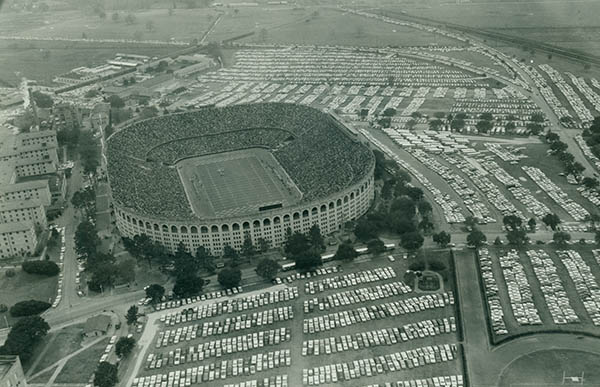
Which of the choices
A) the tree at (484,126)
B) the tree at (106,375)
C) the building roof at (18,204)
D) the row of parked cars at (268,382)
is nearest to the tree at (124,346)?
the tree at (106,375)

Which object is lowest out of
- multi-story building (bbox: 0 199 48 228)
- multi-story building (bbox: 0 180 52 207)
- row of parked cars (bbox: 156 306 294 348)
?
row of parked cars (bbox: 156 306 294 348)

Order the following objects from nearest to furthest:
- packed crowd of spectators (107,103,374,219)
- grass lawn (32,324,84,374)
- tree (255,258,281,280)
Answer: grass lawn (32,324,84,374)
tree (255,258,281,280)
packed crowd of spectators (107,103,374,219)

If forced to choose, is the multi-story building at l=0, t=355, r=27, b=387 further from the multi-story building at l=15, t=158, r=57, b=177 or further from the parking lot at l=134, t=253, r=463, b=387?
the multi-story building at l=15, t=158, r=57, b=177

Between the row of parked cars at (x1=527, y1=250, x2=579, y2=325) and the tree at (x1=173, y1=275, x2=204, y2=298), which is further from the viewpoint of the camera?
the tree at (x1=173, y1=275, x2=204, y2=298)

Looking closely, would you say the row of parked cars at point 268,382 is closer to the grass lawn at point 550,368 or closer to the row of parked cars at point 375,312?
the row of parked cars at point 375,312

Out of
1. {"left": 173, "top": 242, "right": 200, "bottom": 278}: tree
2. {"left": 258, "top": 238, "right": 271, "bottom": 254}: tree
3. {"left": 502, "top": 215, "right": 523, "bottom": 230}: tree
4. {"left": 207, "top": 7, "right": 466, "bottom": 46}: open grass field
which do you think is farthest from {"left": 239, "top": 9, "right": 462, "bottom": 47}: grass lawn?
{"left": 173, "top": 242, "right": 200, "bottom": 278}: tree
